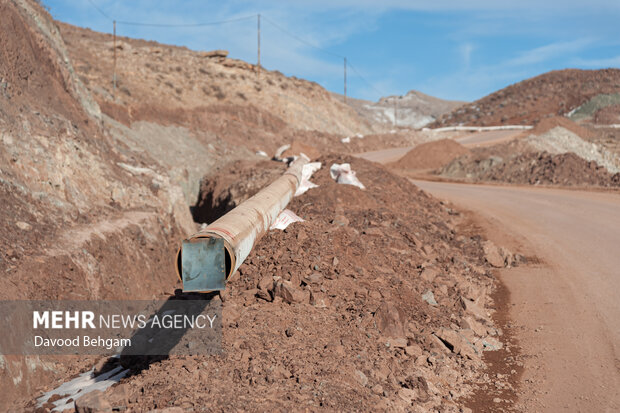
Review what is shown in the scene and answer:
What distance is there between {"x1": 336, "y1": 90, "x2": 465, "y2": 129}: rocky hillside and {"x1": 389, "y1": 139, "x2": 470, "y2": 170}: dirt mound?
237ft

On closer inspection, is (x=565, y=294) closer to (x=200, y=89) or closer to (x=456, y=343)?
(x=456, y=343)

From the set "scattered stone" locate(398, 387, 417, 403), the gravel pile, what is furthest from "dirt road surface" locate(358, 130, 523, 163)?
"scattered stone" locate(398, 387, 417, 403)

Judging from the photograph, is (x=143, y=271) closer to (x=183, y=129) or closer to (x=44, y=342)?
(x=44, y=342)

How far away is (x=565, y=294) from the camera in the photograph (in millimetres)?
8758

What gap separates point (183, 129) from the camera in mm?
25406

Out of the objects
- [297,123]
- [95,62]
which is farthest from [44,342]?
[297,123]

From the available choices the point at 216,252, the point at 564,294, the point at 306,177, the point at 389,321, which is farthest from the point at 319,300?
the point at 306,177

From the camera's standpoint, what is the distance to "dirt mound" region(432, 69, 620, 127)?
2677 inches

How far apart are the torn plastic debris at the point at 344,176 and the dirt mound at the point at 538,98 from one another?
57.1 m

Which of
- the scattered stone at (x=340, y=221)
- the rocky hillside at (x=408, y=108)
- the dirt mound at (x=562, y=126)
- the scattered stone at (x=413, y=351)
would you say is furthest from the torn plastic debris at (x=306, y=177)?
the rocky hillside at (x=408, y=108)

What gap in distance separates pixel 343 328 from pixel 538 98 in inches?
3082

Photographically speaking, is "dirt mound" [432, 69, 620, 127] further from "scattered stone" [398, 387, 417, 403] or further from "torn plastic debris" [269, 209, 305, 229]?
"scattered stone" [398, 387, 417, 403]

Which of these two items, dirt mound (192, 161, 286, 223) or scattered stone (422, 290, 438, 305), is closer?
scattered stone (422, 290, 438, 305)

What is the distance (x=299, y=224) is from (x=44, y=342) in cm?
446
